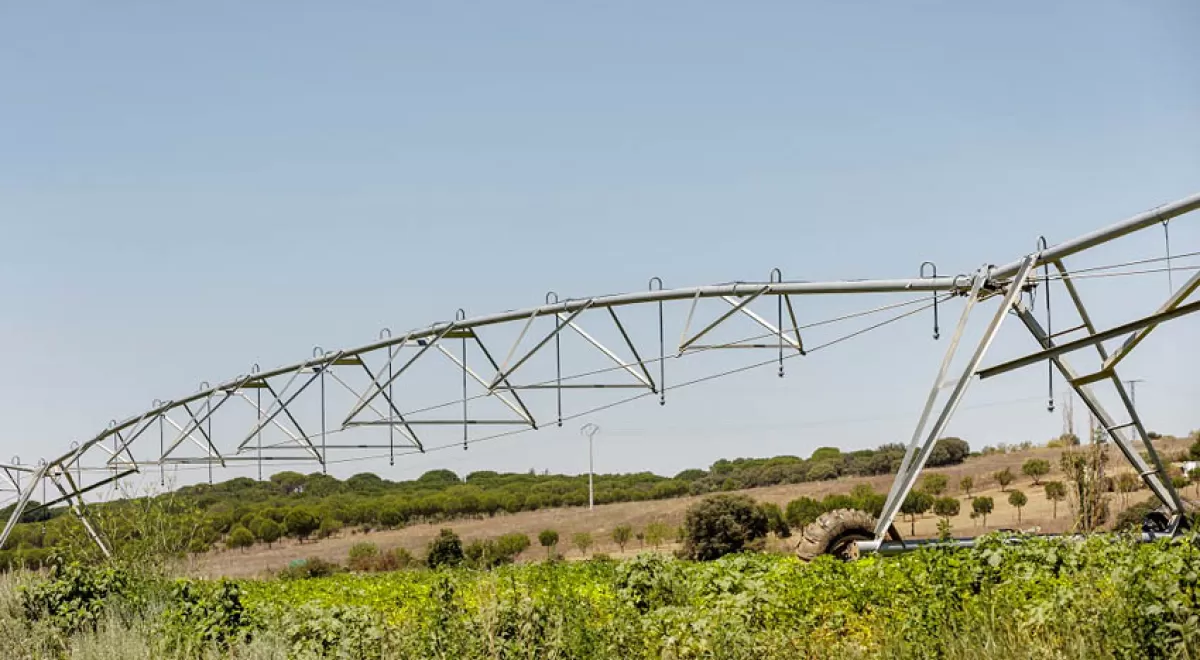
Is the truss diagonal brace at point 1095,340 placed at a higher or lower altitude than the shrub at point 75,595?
higher

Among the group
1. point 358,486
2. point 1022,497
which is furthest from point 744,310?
point 358,486

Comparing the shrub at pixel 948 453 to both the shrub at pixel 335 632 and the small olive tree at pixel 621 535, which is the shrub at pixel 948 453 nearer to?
the small olive tree at pixel 621 535

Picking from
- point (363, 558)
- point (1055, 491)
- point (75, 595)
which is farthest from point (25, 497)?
point (1055, 491)

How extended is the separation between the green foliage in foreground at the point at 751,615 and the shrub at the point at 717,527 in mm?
13812

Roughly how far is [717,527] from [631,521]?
1598 cm

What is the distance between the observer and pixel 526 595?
1010 centimetres

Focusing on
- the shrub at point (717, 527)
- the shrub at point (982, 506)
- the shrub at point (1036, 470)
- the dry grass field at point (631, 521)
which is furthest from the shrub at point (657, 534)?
the shrub at point (1036, 470)

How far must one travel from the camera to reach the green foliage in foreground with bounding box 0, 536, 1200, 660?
720 cm

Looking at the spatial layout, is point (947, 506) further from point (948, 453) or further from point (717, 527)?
point (948, 453)

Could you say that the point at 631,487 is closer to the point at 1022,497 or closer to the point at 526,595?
the point at 1022,497

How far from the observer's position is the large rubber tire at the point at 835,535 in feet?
50.5

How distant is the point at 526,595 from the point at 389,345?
700 centimetres

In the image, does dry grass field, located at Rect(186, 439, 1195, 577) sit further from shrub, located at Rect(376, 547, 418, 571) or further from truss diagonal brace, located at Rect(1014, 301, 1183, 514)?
truss diagonal brace, located at Rect(1014, 301, 1183, 514)

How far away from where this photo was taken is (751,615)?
30.3 ft
